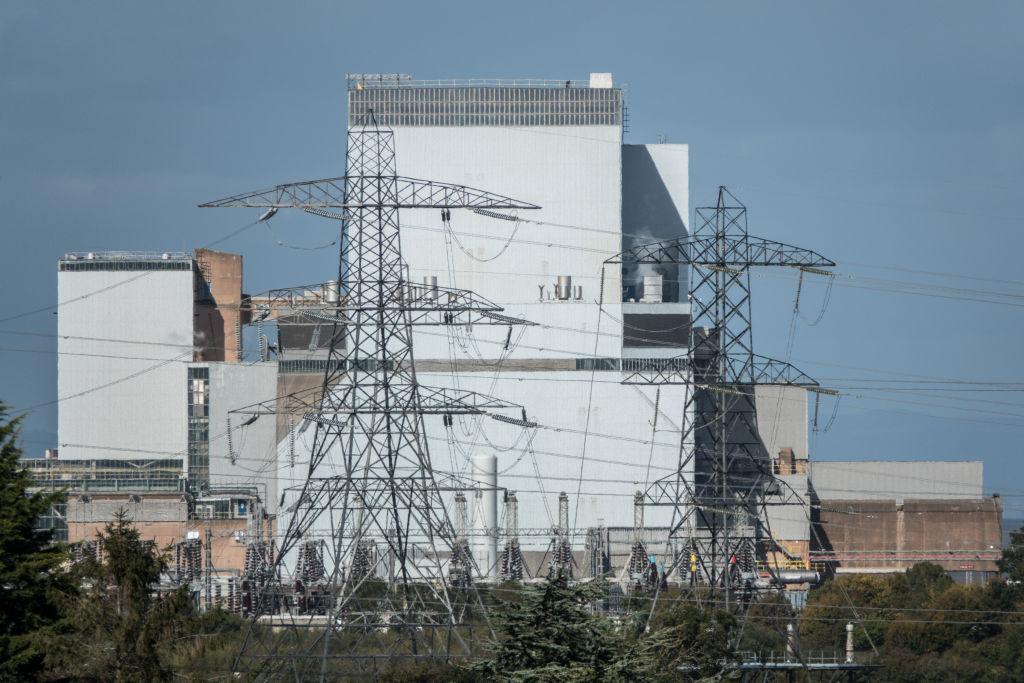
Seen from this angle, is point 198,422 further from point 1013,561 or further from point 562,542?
point 1013,561

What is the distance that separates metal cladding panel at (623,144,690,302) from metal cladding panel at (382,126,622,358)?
256 inches

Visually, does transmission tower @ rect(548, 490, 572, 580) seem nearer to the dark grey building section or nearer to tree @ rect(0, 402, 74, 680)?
the dark grey building section

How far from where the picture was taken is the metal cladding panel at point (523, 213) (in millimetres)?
113500

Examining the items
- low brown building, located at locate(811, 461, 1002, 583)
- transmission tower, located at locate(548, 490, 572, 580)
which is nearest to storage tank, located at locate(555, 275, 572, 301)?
transmission tower, located at locate(548, 490, 572, 580)

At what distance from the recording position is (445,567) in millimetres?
92812

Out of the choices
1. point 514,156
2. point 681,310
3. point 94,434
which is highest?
point 514,156

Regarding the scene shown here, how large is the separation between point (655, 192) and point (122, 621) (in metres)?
90.2

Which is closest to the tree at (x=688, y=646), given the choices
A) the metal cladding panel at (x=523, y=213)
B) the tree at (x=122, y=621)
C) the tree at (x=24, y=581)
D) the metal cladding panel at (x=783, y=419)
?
the tree at (x=122, y=621)

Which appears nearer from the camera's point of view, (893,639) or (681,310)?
(893,639)

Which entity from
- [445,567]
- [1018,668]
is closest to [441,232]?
[445,567]

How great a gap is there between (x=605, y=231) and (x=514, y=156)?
7629 millimetres

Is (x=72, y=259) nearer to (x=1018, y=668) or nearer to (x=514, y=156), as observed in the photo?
(x=514, y=156)

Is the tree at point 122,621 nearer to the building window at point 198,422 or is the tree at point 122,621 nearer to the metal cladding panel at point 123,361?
the building window at point 198,422

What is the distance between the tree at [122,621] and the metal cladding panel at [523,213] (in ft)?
253
